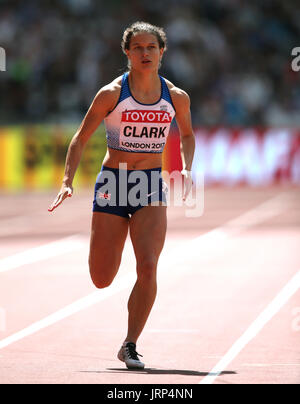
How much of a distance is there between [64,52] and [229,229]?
14060 millimetres

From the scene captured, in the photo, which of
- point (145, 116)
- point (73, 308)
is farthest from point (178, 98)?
point (73, 308)

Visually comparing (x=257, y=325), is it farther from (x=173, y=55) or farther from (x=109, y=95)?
(x=173, y=55)

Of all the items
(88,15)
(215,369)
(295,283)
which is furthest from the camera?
(88,15)

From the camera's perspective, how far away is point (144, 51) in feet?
23.0

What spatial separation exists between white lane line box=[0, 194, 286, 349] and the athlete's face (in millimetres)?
2561

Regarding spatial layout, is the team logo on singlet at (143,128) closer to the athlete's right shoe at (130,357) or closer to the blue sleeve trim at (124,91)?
the blue sleeve trim at (124,91)

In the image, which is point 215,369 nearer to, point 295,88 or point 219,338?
point 219,338

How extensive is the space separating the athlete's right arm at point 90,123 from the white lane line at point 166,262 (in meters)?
1.68

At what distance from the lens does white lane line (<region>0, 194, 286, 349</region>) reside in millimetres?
8953

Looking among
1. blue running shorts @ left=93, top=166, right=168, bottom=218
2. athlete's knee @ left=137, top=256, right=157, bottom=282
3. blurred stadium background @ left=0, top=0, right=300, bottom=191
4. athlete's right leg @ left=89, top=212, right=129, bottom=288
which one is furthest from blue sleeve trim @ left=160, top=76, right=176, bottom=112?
blurred stadium background @ left=0, top=0, right=300, bottom=191
